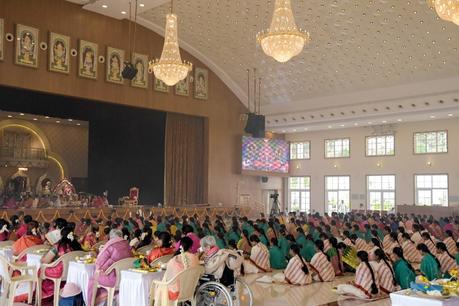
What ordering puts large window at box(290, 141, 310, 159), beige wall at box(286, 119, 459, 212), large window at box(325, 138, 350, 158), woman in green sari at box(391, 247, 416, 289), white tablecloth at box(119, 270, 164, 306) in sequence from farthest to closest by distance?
1. large window at box(290, 141, 310, 159)
2. large window at box(325, 138, 350, 158)
3. beige wall at box(286, 119, 459, 212)
4. woman in green sari at box(391, 247, 416, 289)
5. white tablecloth at box(119, 270, 164, 306)

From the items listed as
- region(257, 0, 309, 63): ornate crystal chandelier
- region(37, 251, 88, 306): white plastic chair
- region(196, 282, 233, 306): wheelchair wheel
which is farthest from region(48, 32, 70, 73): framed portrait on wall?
region(196, 282, 233, 306): wheelchair wheel

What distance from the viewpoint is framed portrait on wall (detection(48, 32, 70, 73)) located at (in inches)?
→ 723

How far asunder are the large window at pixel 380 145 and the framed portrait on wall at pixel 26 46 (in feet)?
54.4

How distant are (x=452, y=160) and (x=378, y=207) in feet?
14.5

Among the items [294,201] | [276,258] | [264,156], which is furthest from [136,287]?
[294,201]

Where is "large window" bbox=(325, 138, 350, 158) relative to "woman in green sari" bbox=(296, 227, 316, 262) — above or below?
above

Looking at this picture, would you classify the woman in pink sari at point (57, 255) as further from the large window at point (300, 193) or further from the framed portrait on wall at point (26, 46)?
the large window at point (300, 193)

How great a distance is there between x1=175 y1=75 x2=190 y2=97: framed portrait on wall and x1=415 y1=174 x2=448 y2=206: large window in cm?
1171

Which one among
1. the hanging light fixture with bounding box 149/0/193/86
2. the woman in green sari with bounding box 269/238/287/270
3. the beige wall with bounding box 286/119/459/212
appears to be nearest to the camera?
the woman in green sari with bounding box 269/238/287/270

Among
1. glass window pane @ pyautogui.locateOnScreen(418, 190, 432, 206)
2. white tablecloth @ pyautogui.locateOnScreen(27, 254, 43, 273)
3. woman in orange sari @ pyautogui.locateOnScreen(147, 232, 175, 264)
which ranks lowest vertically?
white tablecloth @ pyautogui.locateOnScreen(27, 254, 43, 273)

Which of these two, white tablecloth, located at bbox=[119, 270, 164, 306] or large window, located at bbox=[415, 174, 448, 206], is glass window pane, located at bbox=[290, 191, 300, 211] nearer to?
large window, located at bbox=[415, 174, 448, 206]

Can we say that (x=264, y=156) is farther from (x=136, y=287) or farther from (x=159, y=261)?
(x=136, y=287)

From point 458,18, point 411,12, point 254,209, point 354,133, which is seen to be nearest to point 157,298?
point 458,18

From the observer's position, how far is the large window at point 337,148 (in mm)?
27219
